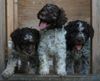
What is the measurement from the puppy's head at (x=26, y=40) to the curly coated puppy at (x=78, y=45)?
0.39 metres

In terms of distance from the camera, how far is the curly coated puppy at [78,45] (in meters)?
6.13

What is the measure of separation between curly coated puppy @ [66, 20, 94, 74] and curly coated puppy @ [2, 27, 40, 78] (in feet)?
1.23

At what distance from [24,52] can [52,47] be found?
322 millimetres

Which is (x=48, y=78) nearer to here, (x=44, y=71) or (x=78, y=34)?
(x=44, y=71)

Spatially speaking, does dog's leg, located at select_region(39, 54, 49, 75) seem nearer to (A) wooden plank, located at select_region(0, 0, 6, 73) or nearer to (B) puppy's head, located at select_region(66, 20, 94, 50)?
(B) puppy's head, located at select_region(66, 20, 94, 50)

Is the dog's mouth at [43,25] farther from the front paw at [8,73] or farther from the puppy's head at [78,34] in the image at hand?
the front paw at [8,73]

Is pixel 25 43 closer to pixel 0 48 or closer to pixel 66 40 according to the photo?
pixel 66 40

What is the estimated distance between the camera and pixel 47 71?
19.9 feet

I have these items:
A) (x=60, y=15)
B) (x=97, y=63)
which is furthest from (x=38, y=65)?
(x=97, y=63)

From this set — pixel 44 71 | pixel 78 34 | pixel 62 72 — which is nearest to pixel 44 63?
pixel 44 71

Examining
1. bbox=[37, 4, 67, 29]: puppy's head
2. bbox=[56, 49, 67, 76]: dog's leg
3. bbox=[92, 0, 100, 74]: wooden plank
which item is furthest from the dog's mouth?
bbox=[92, 0, 100, 74]: wooden plank

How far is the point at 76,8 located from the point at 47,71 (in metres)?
1.53

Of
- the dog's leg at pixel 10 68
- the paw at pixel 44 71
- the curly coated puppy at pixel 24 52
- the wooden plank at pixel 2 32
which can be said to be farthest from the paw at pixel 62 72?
the wooden plank at pixel 2 32

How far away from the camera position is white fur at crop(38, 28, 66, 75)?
19.8 feet
